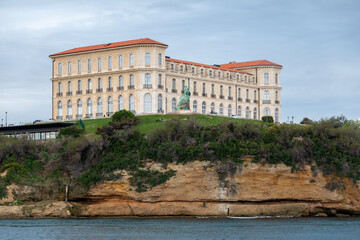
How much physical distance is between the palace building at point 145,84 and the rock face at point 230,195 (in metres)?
31.3

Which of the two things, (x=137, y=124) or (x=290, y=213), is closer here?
(x=290, y=213)

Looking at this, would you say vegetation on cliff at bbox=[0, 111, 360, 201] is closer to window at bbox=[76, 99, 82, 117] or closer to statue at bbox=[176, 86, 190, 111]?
statue at bbox=[176, 86, 190, 111]

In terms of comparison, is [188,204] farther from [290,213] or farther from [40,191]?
[40,191]

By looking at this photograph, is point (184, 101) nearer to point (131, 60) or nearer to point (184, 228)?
point (131, 60)

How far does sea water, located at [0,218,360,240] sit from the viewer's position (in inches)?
2665

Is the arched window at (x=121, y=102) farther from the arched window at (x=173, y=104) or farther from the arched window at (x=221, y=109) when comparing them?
the arched window at (x=221, y=109)

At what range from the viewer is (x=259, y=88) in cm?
13700

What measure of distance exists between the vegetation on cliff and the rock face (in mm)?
1032

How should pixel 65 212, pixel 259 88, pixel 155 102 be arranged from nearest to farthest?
pixel 65 212 < pixel 155 102 < pixel 259 88

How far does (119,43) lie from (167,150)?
3685 centimetres

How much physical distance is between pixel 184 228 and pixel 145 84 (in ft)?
154

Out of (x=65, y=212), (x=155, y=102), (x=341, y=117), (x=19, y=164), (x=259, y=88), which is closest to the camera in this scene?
(x=65, y=212)

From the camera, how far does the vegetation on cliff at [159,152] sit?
87.4 m

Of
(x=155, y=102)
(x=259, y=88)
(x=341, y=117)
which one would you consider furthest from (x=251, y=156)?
(x=259, y=88)
